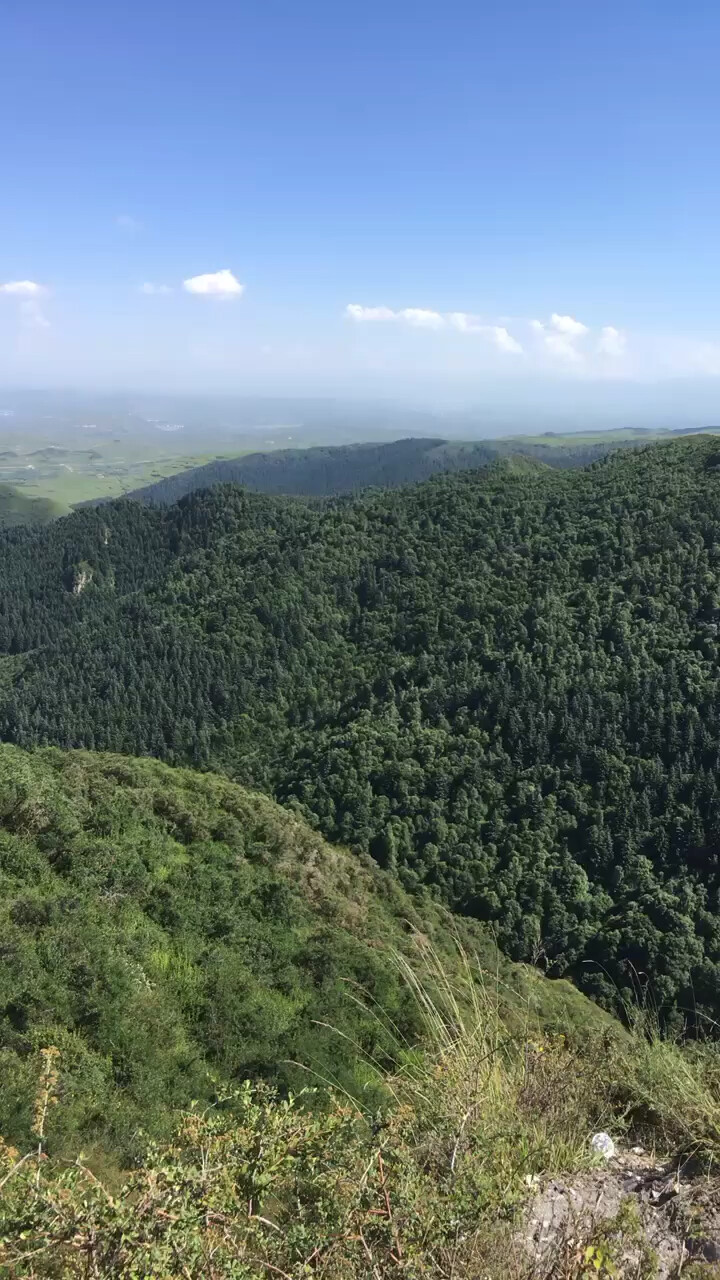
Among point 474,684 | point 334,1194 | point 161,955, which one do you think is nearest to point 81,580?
point 474,684

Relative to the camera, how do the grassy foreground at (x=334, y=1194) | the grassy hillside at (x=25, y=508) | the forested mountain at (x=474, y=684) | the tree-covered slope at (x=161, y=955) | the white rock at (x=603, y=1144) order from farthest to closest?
the grassy hillside at (x=25, y=508) < the forested mountain at (x=474, y=684) < the tree-covered slope at (x=161, y=955) < the white rock at (x=603, y=1144) < the grassy foreground at (x=334, y=1194)

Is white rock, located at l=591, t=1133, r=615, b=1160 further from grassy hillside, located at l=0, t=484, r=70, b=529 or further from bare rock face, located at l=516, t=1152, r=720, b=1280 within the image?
grassy hillside, located at l=0, t=484, r=70, b=529

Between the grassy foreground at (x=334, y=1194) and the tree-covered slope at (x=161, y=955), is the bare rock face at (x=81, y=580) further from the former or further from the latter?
the grassy foreground at (x=334, y=1194)

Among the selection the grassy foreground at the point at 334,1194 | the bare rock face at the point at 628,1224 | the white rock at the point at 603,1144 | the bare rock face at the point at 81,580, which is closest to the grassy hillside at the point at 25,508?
the bare rock face at the point at 81,580

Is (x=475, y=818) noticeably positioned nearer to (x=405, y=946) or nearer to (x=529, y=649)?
(x=529, y=649)

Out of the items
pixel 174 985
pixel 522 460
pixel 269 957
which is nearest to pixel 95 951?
pixel 174 985

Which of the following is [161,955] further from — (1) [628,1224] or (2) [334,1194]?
(1) [628,1224]

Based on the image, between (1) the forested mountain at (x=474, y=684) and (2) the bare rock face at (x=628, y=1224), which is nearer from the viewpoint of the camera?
(2) the bare rock face at (x=628, y=1224)
